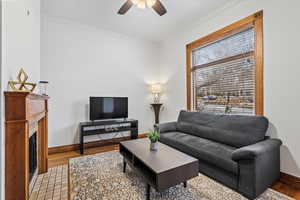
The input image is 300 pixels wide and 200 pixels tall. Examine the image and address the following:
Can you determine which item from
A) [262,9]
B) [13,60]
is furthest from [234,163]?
[13,60]

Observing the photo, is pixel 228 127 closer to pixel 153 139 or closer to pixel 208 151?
pixel 208 151

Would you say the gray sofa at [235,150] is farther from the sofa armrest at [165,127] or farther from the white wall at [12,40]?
the white wall at [12,40]

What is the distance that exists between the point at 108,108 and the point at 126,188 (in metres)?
2.12

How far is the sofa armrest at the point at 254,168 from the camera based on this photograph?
156 cm

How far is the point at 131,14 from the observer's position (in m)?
3.07

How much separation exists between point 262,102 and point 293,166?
0.95m

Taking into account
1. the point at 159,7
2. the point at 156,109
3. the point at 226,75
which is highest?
the point at 159,7

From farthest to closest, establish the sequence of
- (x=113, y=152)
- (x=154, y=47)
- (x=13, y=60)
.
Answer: (x=154, y=47)
(x=113, y=152)
(x=13, y=60)

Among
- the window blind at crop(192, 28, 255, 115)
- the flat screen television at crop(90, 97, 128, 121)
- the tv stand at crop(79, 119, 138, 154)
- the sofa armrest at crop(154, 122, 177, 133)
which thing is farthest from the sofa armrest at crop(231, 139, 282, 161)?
the flat screen television at crop(90, 97, 128, 121)

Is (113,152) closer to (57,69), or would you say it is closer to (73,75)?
(73,75)

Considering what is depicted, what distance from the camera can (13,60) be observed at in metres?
1.41

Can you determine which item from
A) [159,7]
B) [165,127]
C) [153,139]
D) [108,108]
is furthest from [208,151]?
[108,108]

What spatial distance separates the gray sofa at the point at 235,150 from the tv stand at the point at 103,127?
1.00 m

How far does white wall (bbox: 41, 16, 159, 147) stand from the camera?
3170 mm
